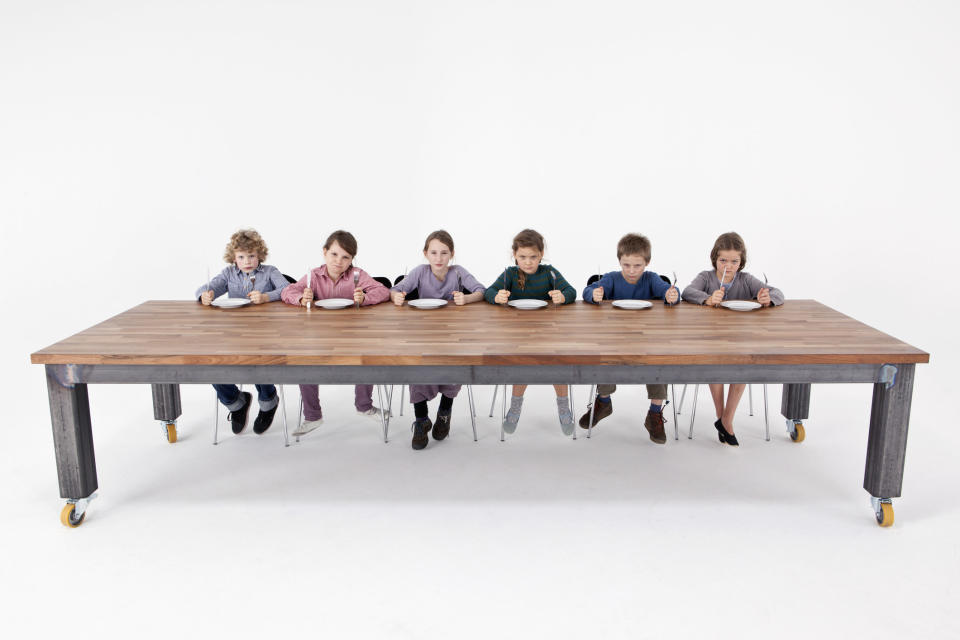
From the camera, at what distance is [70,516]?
3191mm

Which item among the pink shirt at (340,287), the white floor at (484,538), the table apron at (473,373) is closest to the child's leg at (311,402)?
the white floor at (484,538)

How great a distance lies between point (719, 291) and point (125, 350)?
286cm

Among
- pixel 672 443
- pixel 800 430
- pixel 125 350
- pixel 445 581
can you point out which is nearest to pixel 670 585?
pixel 445 581

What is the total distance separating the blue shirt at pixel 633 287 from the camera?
4250mm

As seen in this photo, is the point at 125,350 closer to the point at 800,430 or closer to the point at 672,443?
the point at 672,443

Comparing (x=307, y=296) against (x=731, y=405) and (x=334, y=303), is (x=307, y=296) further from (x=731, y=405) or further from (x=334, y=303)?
(x=731, y=405)

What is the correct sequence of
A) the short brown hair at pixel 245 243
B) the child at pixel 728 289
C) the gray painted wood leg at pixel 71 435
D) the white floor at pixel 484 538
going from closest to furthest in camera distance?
the white floor at pixel 484 538 → the gray painted wood leg at pixel 71 435 → the child at pixel 728 289 → the short brown hair at pixel 245 243

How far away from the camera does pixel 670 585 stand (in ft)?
9.18

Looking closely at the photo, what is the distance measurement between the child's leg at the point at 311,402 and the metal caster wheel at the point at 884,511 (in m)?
2.88

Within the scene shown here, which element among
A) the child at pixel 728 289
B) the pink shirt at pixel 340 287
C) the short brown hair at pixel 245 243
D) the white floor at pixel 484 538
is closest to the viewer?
the white floor at pixel 484 538

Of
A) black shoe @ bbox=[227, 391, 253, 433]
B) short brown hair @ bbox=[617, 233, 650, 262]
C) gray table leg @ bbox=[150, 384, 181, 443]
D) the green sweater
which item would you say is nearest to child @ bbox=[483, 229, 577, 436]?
the green sweater

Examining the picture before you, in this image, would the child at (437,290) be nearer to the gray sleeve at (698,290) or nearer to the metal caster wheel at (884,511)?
the gray sleeve at (698,290)

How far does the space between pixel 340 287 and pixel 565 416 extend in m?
1.47

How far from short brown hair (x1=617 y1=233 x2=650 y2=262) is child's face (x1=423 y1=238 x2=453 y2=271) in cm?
96
